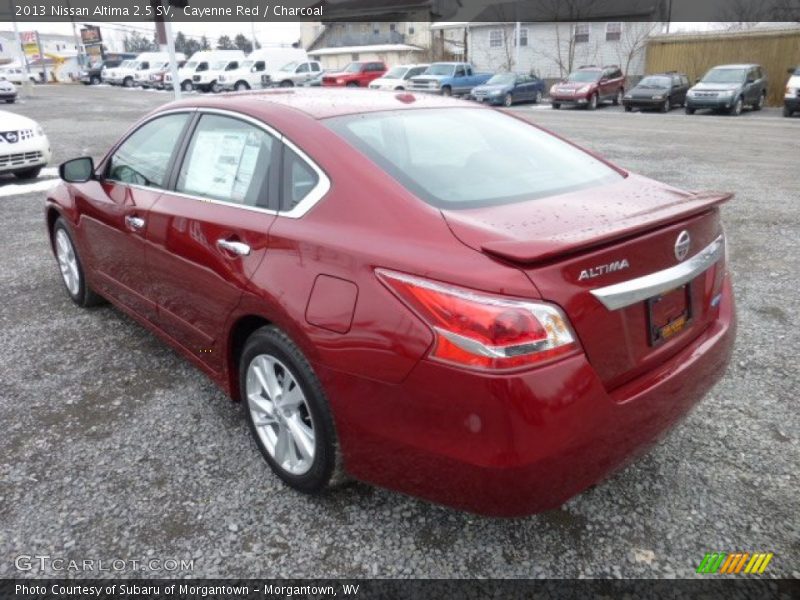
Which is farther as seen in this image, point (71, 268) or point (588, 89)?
point (588, 89)

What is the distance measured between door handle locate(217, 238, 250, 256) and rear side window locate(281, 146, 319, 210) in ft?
0.76

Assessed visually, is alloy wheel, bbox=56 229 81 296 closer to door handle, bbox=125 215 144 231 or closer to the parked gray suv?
door handle, bbox=125 215 144 231

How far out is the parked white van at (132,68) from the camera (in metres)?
44.3

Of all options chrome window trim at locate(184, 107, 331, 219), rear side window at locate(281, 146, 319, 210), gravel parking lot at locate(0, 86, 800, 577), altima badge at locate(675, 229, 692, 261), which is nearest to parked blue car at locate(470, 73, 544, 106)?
gravel parking lot at locate(0, 86, 800, 577)

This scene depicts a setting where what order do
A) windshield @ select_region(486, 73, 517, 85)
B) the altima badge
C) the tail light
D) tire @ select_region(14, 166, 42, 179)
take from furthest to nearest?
windshield @ select_region(486, 73, 517, 85) < tire @ select_region(14, 166, 42, 179) < the altima badge < the tail light

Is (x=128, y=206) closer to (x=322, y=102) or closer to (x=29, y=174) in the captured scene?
(x=322, y=102)

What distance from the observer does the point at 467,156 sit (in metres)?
2.74

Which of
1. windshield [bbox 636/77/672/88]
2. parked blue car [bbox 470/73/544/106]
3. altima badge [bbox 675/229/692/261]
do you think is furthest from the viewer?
parked blue car [bbox 470/73/544/106]

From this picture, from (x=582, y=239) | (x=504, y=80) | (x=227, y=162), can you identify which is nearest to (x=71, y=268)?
(x=227, y=162)

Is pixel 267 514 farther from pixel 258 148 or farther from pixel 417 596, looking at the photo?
pixel 258 148

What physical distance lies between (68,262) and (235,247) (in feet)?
9.10

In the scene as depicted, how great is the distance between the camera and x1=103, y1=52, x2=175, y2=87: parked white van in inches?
1746

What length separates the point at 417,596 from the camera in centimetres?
217

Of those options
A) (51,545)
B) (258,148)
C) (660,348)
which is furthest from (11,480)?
(660,348)
